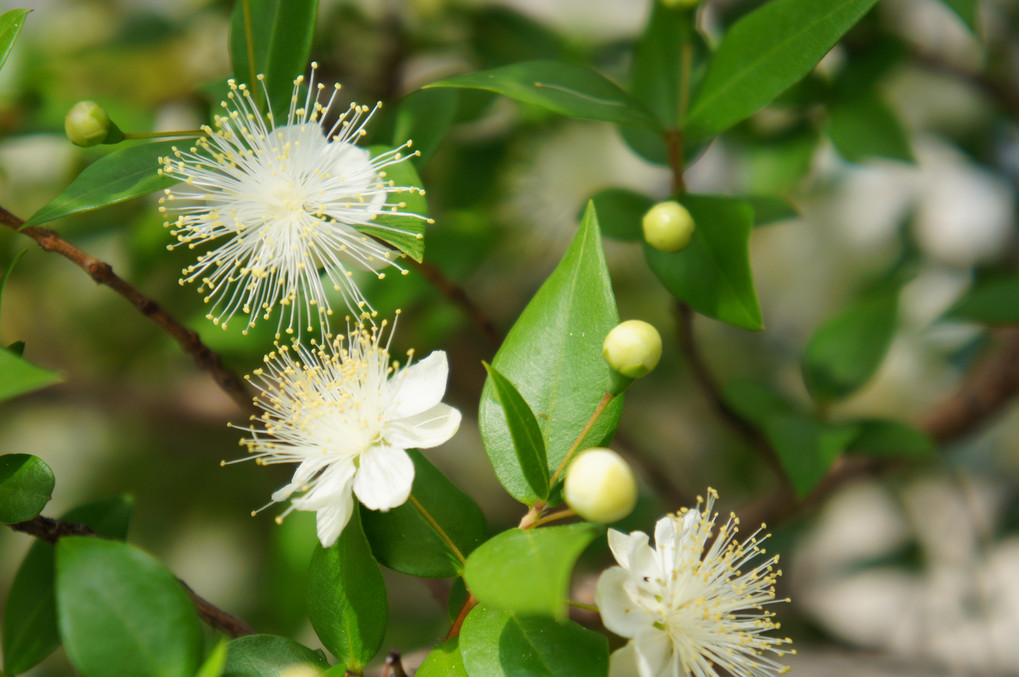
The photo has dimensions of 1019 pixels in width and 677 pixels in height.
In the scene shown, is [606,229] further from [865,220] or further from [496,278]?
[865,220]

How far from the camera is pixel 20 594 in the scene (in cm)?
78

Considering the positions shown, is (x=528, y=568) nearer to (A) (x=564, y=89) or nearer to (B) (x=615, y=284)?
(A) (x=564, y=89)

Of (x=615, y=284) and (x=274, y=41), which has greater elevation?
(x=615, y=284)

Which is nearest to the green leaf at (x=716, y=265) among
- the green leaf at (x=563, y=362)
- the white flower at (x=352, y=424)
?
the green leaf at (x=563, y=362)

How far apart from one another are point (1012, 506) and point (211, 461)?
1.80 m

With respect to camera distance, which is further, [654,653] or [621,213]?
[621,213]

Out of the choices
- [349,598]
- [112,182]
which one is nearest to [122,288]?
[112,182]

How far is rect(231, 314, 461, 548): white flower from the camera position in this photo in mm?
685

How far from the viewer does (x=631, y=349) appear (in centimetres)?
64

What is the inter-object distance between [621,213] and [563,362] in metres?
0.32

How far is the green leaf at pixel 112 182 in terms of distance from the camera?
0.70 metres

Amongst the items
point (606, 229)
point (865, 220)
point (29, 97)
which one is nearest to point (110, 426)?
point (29, 97)

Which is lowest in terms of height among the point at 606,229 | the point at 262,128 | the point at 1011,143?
the point at 262,128

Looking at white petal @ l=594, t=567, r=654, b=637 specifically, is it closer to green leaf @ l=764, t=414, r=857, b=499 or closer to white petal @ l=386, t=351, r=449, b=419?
white petal @ l=386, t=351, r=449, b=419
